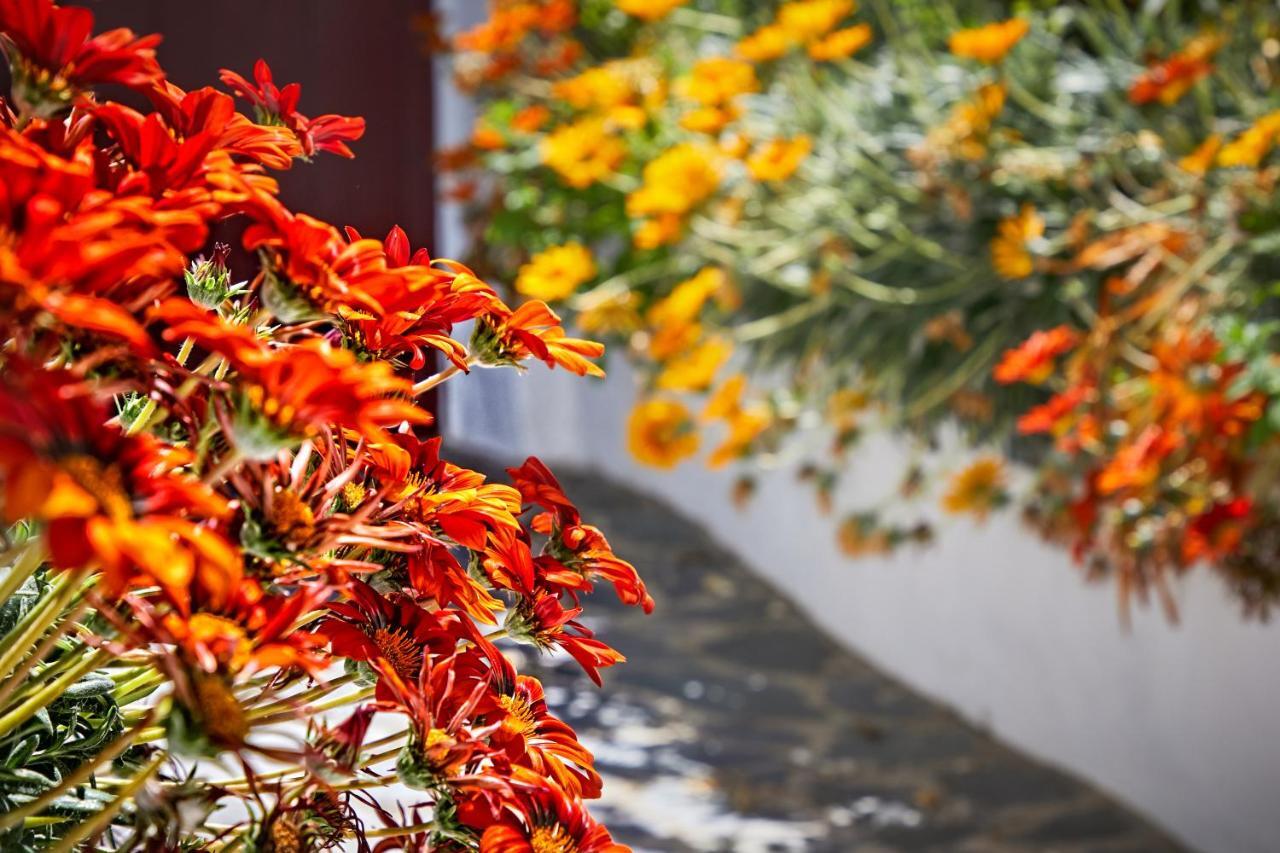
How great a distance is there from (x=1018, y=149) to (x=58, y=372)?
196 centimetres

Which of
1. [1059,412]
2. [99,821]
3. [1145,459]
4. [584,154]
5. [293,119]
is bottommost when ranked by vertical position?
[99,821]

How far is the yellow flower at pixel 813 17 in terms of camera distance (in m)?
2.02

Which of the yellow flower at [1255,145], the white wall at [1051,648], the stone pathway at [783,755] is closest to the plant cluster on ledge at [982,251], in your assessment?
the yellow flower at [1255,145]

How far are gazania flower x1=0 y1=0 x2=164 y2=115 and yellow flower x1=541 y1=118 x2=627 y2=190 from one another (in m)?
1.87

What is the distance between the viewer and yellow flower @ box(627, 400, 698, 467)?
2119mm

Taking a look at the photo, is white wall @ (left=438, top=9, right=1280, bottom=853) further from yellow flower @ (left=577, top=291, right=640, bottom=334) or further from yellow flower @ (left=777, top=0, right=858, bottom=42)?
yellow flower @ (left=777, top=0, right=858, bottom=42)

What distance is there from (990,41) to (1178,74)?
0.82 ft

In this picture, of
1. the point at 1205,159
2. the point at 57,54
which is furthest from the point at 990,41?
the point at 57,54

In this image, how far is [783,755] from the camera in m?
2.60

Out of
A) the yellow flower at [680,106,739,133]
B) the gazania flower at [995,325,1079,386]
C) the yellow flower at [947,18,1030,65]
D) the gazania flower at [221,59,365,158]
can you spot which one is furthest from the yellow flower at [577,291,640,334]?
the gazania flower at [221,59,365,158]

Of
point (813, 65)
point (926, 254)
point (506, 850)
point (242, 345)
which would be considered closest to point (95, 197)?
point (242, 345)

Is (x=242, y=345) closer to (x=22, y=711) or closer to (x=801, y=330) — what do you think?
(x=22, y=711)

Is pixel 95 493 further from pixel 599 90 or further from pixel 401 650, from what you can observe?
pixel 599 90

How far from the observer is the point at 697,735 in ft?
8.84
